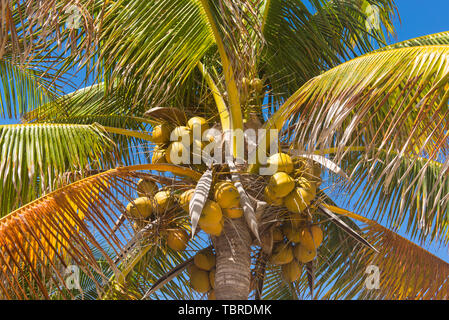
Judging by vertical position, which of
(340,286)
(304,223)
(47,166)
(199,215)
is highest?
(47,166)

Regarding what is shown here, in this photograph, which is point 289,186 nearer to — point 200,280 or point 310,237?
point 310,237

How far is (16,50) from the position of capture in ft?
9.75

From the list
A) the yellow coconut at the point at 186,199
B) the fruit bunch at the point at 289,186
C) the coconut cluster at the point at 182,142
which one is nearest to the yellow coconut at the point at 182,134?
the coconut cluster at the point at 182,142

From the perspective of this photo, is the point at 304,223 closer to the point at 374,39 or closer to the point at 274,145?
the point at 274,145

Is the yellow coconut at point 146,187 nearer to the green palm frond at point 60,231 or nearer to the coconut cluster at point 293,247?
the green palm frond at point 60,231

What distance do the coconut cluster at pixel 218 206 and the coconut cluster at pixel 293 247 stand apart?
53 cm

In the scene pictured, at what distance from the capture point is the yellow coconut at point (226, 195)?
12.5ft

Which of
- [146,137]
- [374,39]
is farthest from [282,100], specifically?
[146,137]

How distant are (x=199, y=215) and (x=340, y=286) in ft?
7.54

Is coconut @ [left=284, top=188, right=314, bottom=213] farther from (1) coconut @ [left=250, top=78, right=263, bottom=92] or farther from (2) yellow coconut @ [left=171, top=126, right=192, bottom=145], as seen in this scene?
(1) coconut @ [left=250, top=78, right=263, bottom=92]

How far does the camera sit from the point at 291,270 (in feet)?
14.3

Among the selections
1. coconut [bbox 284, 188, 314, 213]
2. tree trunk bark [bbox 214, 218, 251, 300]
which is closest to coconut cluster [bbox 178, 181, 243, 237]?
tree trunk bark [bbox 214, 218, 251, 300]

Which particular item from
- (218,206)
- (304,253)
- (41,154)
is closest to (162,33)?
(41,154)

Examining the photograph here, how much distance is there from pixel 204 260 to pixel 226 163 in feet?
2.77
